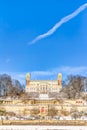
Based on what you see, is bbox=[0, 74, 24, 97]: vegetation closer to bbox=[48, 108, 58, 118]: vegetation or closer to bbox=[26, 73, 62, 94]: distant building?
bbox=[26, 73, 62, 94]: distant building

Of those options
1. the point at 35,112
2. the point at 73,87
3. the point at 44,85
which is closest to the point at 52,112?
the point at 35,112

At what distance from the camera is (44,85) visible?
78562mm

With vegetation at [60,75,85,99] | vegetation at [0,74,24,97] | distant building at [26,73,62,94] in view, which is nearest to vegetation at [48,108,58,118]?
vegetation at [60,75,85,99]

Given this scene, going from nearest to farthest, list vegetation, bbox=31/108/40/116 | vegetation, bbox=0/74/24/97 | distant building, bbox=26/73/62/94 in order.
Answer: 1. vegetation, bbox=31/108/40/116
2. vegetation, bbox=0/74/24/97
3. distant building, bbox=26/73/62/94

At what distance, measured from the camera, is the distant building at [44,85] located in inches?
3041

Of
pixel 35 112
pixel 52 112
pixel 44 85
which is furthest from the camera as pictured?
pixel 44 85

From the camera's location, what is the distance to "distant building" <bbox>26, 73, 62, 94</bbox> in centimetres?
7724

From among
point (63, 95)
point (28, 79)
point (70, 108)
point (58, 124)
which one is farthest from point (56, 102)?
point (28, 79)

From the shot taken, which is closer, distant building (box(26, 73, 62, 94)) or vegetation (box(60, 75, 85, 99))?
vegetation (box(60, 75, 85, 99))

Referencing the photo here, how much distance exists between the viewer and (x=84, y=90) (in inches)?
2525

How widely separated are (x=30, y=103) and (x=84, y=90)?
1615cm

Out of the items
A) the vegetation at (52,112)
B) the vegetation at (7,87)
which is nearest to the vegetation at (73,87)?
the vegetation at (7,87)

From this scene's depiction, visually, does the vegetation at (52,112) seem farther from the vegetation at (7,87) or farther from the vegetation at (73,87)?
the vegetation at (7,87)

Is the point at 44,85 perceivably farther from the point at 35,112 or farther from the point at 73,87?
the point at 35,112
